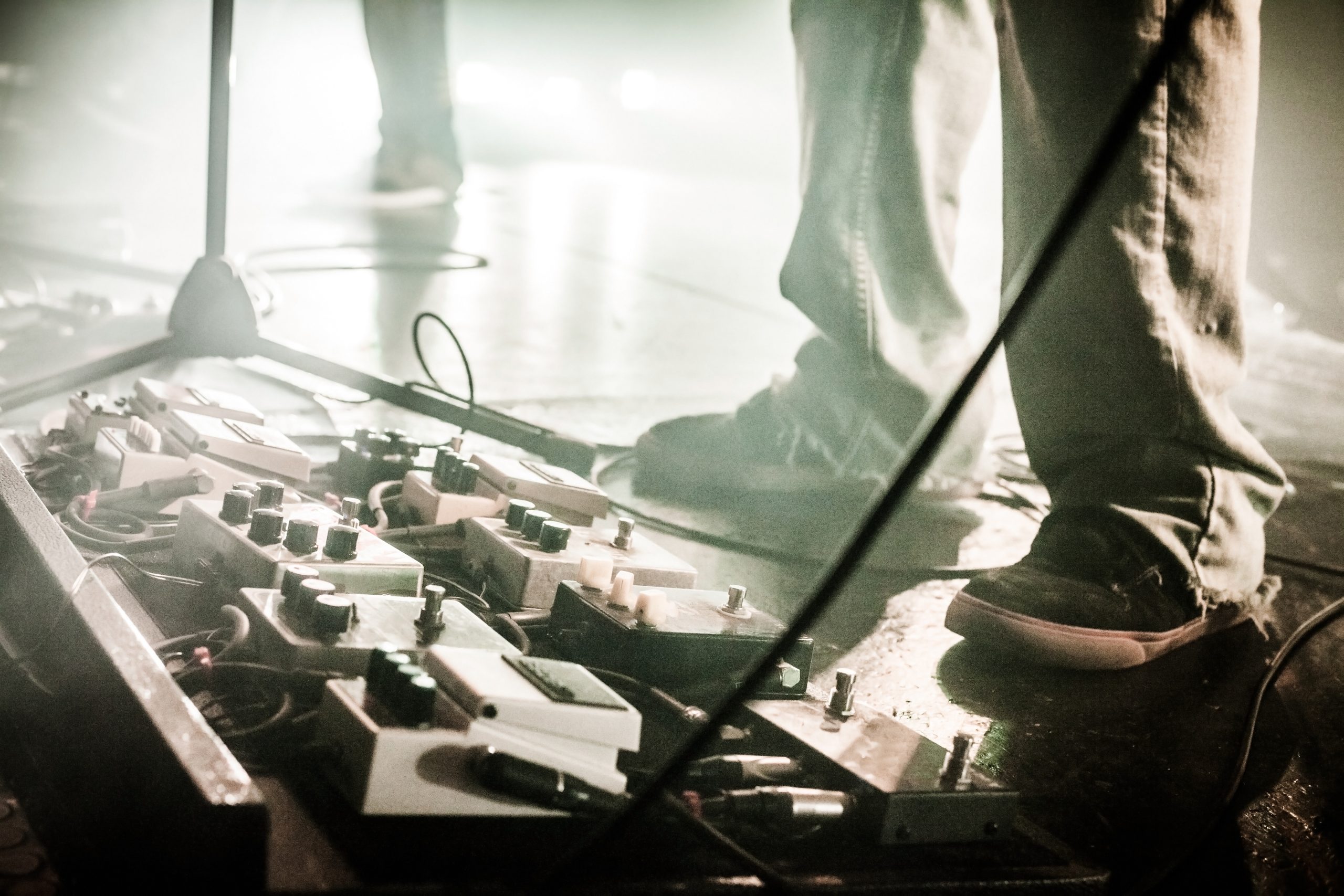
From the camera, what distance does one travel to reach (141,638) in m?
0.61

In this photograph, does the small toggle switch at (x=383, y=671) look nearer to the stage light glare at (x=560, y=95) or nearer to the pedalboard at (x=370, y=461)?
the pedalboard at (x=370, y=461)

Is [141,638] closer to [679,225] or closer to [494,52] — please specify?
[679,225]

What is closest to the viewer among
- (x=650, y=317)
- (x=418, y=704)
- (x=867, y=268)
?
(x=418, y=704)

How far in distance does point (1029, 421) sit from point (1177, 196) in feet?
0.84

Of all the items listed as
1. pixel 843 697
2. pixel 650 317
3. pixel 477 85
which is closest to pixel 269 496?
pixel 843 697

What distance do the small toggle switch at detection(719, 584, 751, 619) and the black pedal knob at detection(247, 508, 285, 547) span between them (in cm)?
32

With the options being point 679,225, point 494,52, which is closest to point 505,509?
point 679,225

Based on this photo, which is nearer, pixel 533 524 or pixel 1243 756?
pixel 1243 756

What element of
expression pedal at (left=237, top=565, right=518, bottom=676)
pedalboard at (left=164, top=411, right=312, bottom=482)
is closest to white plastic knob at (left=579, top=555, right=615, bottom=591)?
expression pedal at (left=237, top=565, right=518, bottom=676)

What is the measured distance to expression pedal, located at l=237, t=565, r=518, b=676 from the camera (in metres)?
0.67

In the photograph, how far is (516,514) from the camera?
982mm

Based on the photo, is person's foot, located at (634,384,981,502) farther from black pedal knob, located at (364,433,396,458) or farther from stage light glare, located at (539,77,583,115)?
stage light glare, located at (539,77,583,115)

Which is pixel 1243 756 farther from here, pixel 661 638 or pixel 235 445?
pixel 235 445

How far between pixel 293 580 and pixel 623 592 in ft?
0.73
